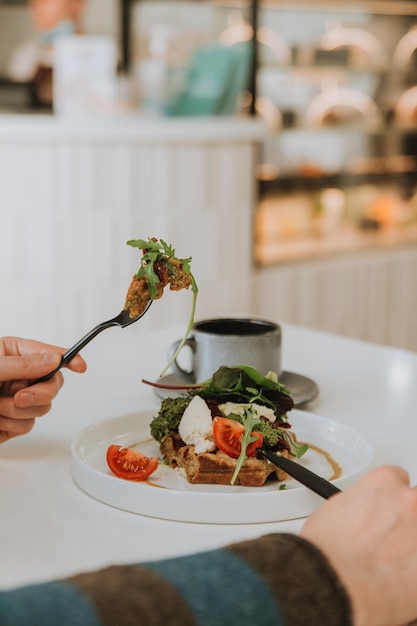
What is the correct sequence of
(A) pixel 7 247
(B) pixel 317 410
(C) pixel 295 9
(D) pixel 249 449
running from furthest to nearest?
(C) pixel 295 9 → (A) pixel 7 247 → (B) pixel 317 410 → (D) pixel 249 449

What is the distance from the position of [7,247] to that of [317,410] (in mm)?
1785

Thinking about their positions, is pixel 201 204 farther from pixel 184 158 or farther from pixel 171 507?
pixel 171 507

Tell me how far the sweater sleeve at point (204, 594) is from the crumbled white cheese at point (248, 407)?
14.0 inches

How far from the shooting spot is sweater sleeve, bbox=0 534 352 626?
603 mm

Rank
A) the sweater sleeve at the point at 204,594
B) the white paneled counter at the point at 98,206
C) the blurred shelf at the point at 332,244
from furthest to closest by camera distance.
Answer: the blurred shelf at the point at 332,244, the white paneled counter at the point at 98,206, the sweater sleeve at the point at 204,594

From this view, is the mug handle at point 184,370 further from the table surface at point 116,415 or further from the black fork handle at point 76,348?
the black fork handle at point 76,348

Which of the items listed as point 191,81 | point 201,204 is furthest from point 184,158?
point 191,81

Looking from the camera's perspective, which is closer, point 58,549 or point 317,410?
point 58,549

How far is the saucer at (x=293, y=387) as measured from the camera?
130 cm

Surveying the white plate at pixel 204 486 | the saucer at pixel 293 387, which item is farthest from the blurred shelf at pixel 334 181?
the white plate at pixel 204 486

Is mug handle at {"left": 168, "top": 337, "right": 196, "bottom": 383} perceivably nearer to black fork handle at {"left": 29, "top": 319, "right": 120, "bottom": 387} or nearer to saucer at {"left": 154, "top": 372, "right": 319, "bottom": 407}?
saucer at {"left": 154, "top": 372, "right": 319, "bottom": 407}

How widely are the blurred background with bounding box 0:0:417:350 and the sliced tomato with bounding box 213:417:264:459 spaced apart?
199 centimetres

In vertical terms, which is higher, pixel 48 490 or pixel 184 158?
pixel 184 158

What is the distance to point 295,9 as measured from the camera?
3646 millimetres
